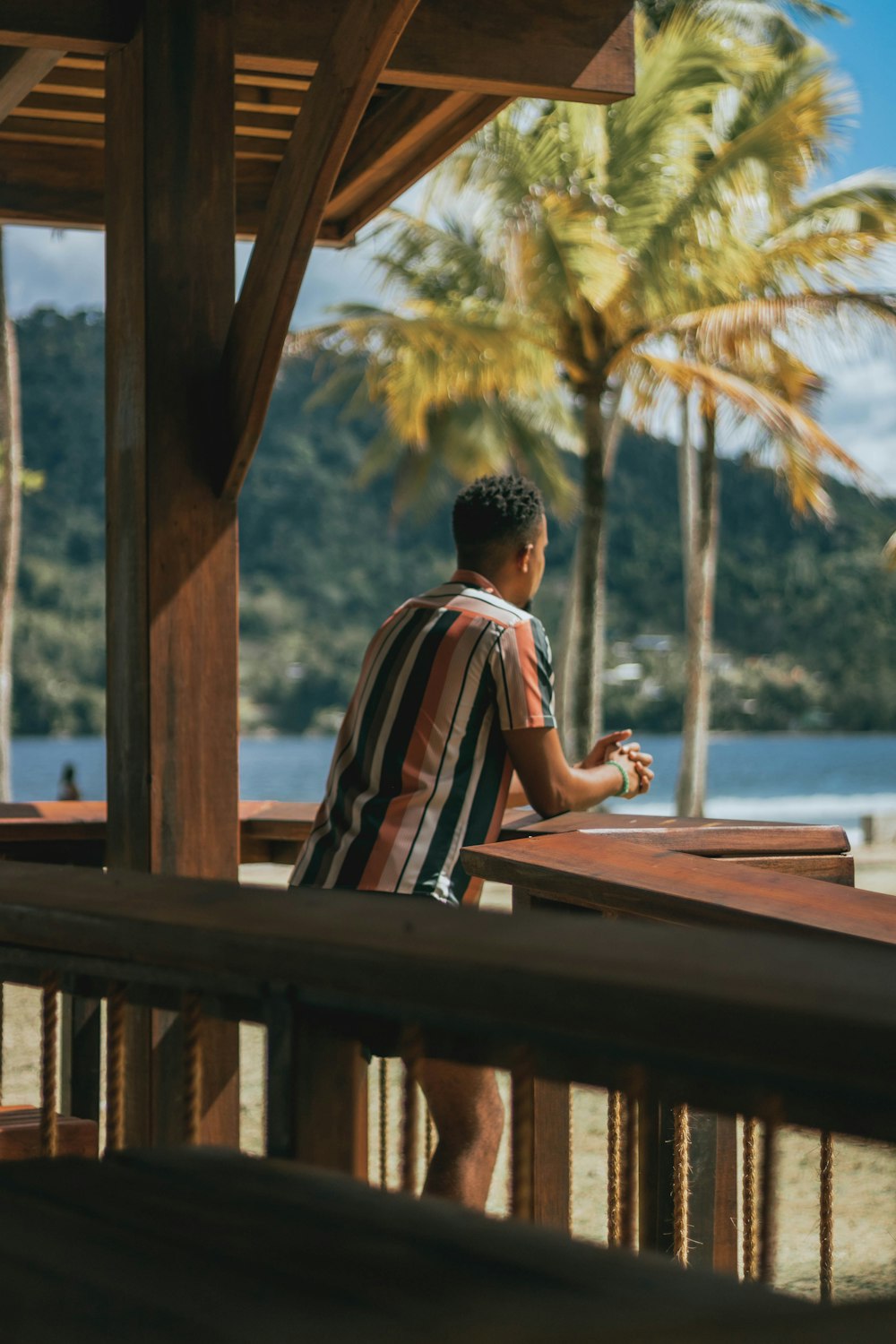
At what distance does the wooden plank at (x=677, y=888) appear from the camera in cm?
199

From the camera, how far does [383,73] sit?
3.73 m

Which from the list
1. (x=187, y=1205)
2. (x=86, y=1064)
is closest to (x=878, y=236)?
(x=86, y=1064)

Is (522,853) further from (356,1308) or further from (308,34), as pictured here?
(308,34)

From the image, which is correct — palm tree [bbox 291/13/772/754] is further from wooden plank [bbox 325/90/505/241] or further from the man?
the man

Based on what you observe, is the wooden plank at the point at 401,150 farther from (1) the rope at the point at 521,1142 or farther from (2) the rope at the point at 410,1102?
(1) the rope at the point at 521,1142

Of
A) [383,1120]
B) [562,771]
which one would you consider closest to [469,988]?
[562,771]

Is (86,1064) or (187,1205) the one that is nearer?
(187,1205)

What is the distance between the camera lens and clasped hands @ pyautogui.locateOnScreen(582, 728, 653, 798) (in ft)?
11.2

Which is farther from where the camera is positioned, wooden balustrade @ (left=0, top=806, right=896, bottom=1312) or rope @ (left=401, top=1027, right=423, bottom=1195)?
rope @ (left=401, top=1027, right=423, bottom=1195)

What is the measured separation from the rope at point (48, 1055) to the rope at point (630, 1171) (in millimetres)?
635

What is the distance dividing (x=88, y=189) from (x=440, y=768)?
318 centimetres

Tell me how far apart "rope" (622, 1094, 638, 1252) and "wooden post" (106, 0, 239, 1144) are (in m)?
2.19

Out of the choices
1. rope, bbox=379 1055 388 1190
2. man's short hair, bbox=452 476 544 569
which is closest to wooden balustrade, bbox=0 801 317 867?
rope, bbox=379 1055 388 1190

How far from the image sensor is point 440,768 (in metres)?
3.01
